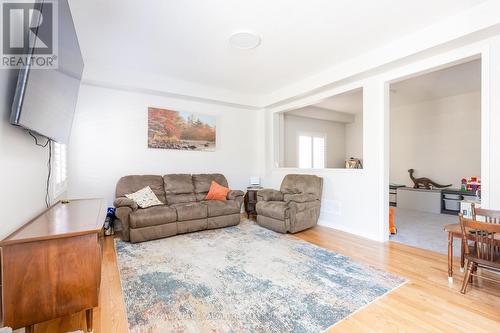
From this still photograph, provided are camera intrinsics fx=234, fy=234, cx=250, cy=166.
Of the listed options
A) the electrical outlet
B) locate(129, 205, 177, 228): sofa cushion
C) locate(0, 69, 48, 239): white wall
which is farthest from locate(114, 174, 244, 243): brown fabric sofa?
the electrical outlet

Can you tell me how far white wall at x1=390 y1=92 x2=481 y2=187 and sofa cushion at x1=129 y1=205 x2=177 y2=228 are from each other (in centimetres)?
617

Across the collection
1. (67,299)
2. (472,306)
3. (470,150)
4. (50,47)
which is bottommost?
(472,306)

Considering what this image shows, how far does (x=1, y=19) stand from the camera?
4.26 ft

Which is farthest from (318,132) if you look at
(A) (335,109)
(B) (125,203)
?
(B) (125,203)

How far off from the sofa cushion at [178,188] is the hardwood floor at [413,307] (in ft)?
5.07

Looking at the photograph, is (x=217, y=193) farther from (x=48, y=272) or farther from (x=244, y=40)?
(x=48, y=272)

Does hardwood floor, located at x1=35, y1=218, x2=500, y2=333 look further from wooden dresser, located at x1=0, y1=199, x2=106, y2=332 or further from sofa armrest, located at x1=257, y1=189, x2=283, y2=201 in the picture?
sofa armrest, located at x1=257, y1=189, x2=283, y2=201

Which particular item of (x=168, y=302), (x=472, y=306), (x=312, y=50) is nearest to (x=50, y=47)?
(x=168, y=302)

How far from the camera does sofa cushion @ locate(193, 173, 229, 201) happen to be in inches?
174

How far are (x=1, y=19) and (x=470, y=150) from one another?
24.7 feet

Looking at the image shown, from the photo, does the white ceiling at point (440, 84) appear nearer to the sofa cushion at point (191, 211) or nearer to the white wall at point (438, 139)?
the white wall at point (438, 139)

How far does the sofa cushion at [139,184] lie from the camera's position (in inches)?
147

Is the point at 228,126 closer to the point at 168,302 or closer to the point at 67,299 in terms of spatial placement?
the point at 168,302

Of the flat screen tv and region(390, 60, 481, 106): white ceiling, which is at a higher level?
region(390, 60, 481, 106): white ceiling
